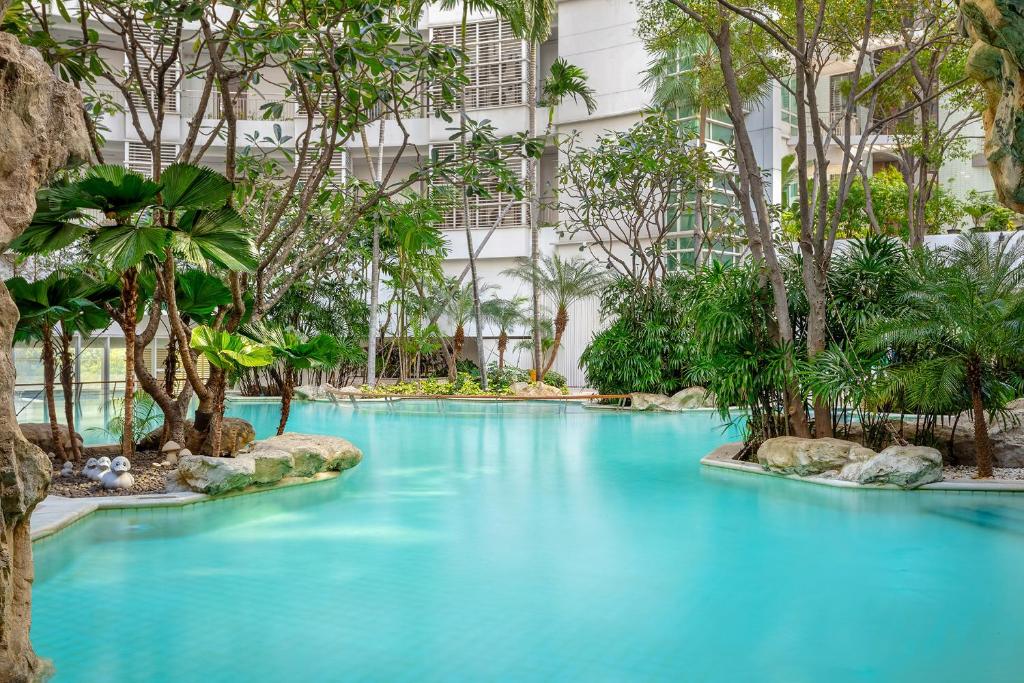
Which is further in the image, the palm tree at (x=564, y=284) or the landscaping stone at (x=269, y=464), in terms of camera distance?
the palm tree at (x=564, y=284)

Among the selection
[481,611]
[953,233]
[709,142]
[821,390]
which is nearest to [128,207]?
[481,611]

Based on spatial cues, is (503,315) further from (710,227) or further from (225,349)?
(225,349)

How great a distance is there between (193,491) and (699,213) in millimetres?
17252

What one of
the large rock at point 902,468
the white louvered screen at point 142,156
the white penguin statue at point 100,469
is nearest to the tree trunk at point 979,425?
the large rock at point 902,468

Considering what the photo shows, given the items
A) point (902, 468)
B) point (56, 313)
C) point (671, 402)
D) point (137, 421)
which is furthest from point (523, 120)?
point (56, 313)

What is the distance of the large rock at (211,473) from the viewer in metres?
8.45

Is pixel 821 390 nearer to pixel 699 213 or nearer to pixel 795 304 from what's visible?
pixel 795 304

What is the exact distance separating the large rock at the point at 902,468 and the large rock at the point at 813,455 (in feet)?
0.78

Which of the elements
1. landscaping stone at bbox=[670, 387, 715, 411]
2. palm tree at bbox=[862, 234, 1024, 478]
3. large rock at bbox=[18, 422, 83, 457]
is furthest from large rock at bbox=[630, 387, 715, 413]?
large rock at bbox=[18, 422, 83, 457]

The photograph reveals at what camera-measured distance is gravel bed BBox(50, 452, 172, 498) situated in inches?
328

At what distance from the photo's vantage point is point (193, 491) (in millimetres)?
8469

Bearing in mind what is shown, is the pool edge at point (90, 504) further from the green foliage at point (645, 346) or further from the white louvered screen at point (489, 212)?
the white louvered screen at point (489, 212)

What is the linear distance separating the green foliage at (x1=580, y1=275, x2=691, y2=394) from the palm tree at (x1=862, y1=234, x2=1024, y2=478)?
10.5 m

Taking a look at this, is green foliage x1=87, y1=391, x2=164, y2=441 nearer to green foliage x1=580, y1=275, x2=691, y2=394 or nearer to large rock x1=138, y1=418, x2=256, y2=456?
large rock x1=138, y1=418, x2=256, y2=456
